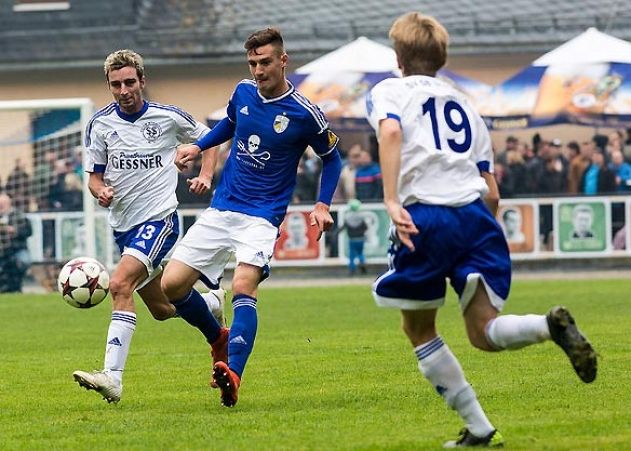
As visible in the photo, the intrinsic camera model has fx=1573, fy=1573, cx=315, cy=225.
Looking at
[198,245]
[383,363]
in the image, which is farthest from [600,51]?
[198,245]

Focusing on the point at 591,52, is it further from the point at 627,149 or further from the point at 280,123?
the point at 280,123

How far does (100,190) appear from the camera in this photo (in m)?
10.3

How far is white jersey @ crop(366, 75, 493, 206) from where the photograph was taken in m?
7.10

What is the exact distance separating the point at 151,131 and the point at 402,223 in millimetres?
4115

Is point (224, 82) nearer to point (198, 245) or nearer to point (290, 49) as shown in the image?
point (290, 49)

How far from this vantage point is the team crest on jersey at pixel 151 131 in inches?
418

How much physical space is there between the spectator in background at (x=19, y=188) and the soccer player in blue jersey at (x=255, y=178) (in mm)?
15596

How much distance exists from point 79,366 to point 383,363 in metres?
2.49

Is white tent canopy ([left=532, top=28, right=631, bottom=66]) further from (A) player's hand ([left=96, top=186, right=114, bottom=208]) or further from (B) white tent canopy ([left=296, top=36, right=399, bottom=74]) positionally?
(A) player's hand ([left=96, top=186, right=114, bottom=208])

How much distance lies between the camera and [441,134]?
7141 millimetres

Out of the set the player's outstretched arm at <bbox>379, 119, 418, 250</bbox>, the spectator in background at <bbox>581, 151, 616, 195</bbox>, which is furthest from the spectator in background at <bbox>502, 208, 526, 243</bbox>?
the player's outstretched arm at <bbox>379, 119, 418, 250</bbox>

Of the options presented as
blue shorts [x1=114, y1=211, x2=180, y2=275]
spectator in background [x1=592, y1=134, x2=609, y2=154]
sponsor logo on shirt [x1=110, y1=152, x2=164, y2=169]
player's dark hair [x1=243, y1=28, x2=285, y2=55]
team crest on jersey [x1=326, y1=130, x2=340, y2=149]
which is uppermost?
player's dark hair [x1=243, y1=28, x2=285, y2=55]

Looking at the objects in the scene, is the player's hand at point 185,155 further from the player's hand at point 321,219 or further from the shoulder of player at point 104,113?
the shoulder of player at point 104,113

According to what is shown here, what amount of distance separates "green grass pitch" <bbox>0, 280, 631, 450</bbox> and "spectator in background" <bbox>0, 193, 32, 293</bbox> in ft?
24.1
